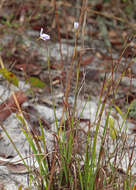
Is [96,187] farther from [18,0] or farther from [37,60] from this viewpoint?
[18,0]

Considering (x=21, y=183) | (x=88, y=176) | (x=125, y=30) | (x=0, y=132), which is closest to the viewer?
(x=88, y=176)

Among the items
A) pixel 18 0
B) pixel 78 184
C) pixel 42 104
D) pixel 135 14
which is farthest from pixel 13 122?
pixel 135 14

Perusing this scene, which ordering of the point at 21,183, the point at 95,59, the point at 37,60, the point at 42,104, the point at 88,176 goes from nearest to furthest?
the point at 88,176 < the point at 21,183 < the point at 42,104 < the point at 37,60 < the point at 95,59

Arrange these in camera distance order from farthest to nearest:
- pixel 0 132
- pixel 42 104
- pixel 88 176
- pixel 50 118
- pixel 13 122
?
pixel 42 104 → pixel 50 118 → pixel 13 122 → pixel 0 132 → pixel 88 176

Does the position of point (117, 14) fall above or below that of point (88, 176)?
above

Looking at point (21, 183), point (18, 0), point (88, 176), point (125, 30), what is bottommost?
point (21, 183)

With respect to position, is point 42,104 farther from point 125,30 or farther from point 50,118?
point 125,30

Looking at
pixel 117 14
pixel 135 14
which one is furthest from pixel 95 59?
pixel 135 14

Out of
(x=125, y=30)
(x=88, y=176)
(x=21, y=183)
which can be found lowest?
(x=21, y=183)

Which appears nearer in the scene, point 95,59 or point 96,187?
point 96,187
